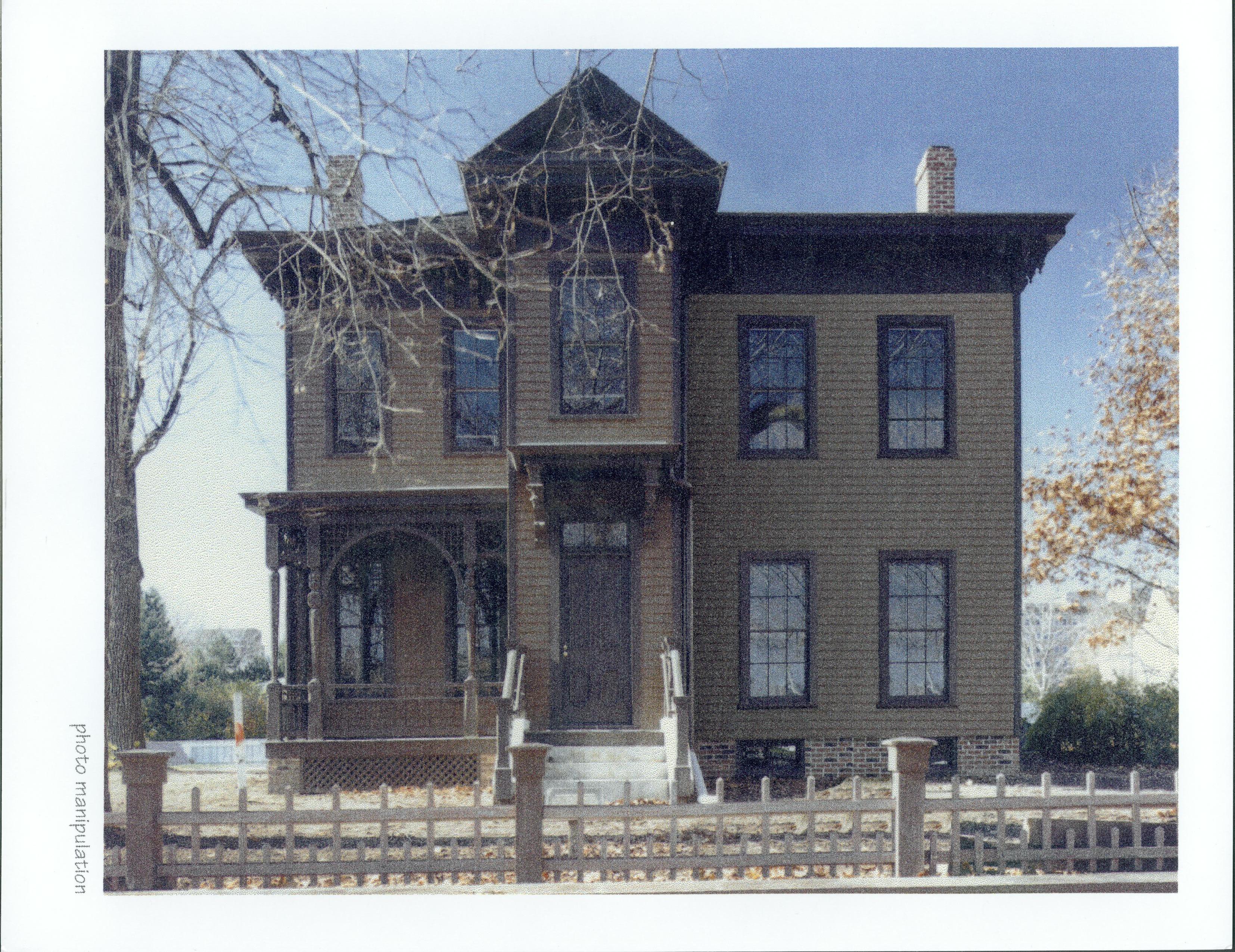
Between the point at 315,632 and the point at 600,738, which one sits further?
the point at 315,632

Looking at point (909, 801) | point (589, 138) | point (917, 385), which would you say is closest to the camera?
point (909, 801)

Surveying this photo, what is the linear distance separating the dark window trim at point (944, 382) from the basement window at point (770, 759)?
3.95 m

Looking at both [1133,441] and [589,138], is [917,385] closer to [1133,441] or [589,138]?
[1133,441]

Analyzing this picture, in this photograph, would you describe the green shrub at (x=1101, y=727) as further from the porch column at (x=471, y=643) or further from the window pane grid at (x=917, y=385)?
the porch column at (x=471, y=643)

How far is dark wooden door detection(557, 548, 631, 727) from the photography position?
10.7m

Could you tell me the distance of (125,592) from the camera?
7949mm

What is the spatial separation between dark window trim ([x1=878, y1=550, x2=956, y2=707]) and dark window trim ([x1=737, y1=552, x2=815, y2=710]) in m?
0.89

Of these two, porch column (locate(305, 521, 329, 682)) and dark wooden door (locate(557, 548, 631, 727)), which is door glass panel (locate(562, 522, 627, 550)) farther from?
porch column (locate(305, 521, 329, 682))

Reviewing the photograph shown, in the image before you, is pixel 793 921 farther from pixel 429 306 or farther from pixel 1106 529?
pixel 429 306

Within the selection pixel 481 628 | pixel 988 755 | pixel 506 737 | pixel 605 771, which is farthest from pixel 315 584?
pixel 988 755

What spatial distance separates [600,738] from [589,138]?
6.65 m

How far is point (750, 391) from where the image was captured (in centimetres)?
1179

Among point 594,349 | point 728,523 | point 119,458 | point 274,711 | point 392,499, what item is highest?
point 594,349

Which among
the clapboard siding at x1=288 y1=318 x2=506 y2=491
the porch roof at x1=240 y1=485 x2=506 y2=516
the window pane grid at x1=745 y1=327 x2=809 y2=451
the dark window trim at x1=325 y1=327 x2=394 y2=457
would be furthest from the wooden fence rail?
the dark window trim at x1=325 y1=327 x2=394 y2=457
